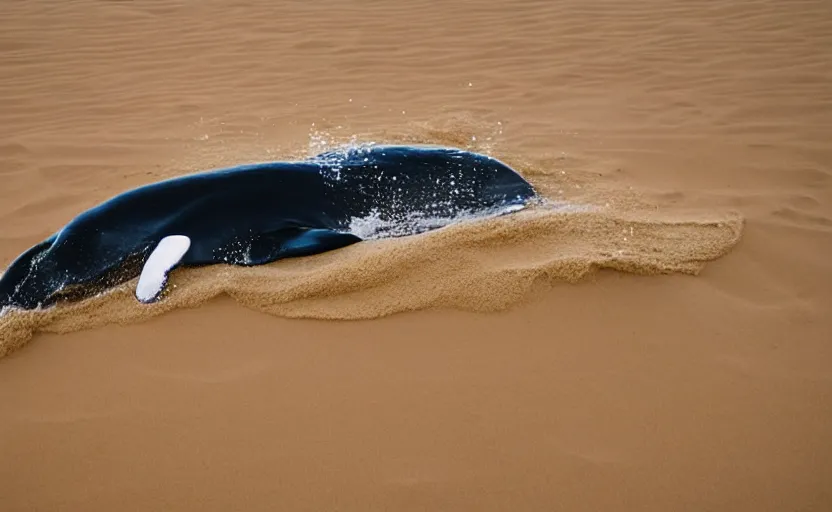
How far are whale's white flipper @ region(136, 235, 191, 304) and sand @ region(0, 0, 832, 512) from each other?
0.10 meters

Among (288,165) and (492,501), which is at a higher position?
(288,165)

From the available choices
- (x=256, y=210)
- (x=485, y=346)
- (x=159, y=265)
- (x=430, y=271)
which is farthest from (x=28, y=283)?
(x=485, y=346)

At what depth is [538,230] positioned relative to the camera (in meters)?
3.22

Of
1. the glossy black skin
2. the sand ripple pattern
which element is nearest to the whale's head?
the glossy black skin

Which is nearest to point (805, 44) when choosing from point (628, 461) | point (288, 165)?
point (288, 165)

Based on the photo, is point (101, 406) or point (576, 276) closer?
point (101, 406)

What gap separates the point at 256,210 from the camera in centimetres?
329

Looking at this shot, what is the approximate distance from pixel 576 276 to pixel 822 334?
99cm

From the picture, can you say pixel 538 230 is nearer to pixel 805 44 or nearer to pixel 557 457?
pixel 557 457

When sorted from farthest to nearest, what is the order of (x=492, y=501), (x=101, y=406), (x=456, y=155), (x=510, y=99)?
(x=510, y=99) < (x=456, y=155) < (x=101, y=406) < (x=492, y=501)

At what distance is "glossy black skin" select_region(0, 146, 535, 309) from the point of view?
3.06m

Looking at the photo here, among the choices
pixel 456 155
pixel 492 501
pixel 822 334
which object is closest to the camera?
pixel 492 501

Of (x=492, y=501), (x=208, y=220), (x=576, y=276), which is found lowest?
(x=492, y=501)

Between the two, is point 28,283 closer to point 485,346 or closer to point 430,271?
point 430,271
